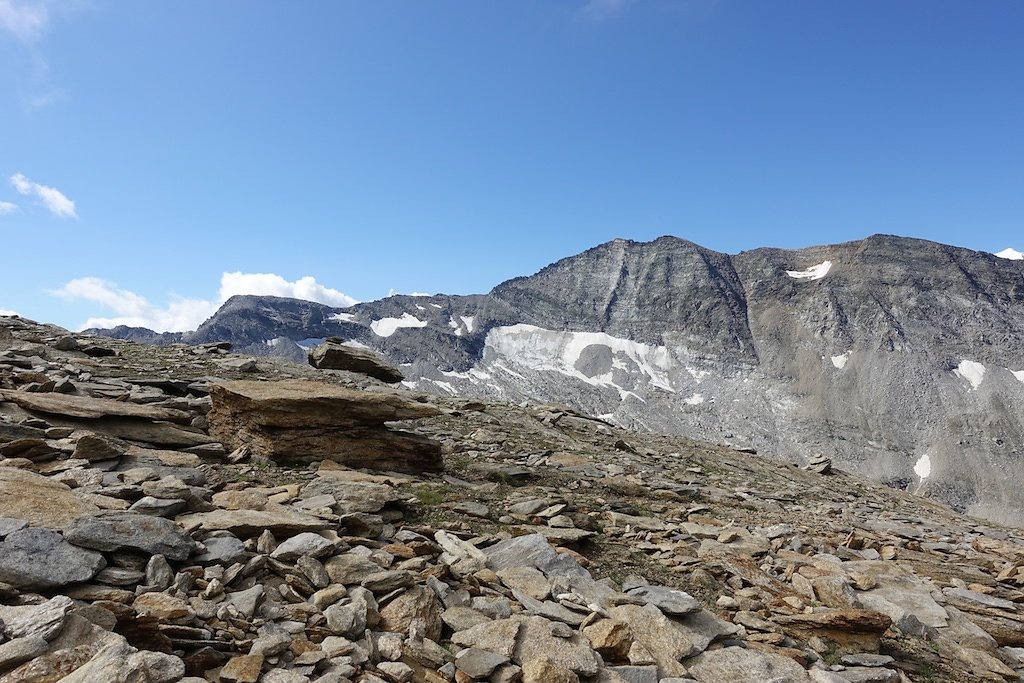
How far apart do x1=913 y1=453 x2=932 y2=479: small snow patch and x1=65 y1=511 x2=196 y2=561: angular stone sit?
659 ft

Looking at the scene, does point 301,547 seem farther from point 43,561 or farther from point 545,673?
point 545,673

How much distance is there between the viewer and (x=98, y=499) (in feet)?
23.8

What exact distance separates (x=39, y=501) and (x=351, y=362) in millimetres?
25395

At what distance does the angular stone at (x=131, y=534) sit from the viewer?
5.72 meters

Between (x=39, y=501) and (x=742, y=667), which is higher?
(x=39, y=501)

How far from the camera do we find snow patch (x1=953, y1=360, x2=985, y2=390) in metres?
189

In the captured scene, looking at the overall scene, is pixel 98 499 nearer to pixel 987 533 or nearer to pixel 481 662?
pixel 481 662

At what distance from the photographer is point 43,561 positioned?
5195 mm

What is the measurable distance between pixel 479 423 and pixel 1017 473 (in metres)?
200

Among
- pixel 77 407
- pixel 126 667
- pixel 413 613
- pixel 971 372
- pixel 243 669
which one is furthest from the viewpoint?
pixel 971 372

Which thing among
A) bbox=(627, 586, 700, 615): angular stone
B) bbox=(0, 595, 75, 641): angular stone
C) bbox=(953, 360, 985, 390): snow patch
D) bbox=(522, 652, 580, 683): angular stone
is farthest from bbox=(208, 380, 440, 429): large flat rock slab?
bbox=(953, 360, 985, 390): snow patch

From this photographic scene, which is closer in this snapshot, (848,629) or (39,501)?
(39,501)

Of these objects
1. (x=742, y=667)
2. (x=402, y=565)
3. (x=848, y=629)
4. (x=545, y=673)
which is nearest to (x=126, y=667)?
(x=545, y=673)

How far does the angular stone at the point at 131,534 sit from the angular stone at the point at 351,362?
24.9 m
